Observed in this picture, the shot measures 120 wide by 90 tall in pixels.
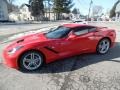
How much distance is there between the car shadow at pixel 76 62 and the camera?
5758mm

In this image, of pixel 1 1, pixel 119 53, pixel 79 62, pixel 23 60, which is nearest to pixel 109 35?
pixel 119 53

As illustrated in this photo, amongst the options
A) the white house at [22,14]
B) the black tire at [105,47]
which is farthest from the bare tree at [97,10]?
the black tire at [105,47]

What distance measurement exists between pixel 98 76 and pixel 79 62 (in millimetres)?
1310

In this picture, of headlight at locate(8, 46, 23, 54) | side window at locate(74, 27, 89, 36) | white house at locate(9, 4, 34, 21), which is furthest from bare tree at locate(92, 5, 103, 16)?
headlight at locate(8, 46, 23, 54)

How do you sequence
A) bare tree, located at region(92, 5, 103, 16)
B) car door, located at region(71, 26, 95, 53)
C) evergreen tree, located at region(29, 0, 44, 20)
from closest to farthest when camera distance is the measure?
1. car door, located at region(71, 26, 95, 53)
2. evergreen tree, located at region(29, 0, 44, 20)
3. bare tree, located at region(92, 5, 103, 16)

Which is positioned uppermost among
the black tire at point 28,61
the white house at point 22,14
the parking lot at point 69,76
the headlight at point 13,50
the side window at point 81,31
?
the white house at point 22,14

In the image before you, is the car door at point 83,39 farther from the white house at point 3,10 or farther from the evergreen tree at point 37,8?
the evergreen tree at point 37,8

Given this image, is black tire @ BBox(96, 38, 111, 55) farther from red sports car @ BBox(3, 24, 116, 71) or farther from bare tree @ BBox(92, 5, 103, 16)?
bare tree @ BBox(92, 5, 103, 16)

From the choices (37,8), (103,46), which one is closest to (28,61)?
(103,46)

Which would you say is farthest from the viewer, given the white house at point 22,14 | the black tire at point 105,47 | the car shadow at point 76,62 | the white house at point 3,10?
the white house at point 22,14

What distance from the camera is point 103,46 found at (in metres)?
7.33

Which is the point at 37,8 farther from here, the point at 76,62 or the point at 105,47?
the point at 76,62

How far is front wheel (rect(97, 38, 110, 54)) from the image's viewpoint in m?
7.20

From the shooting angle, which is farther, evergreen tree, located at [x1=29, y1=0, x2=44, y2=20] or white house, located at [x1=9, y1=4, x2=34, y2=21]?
white house, located at [x1=9, y1=4, x2=34, y2=21]
